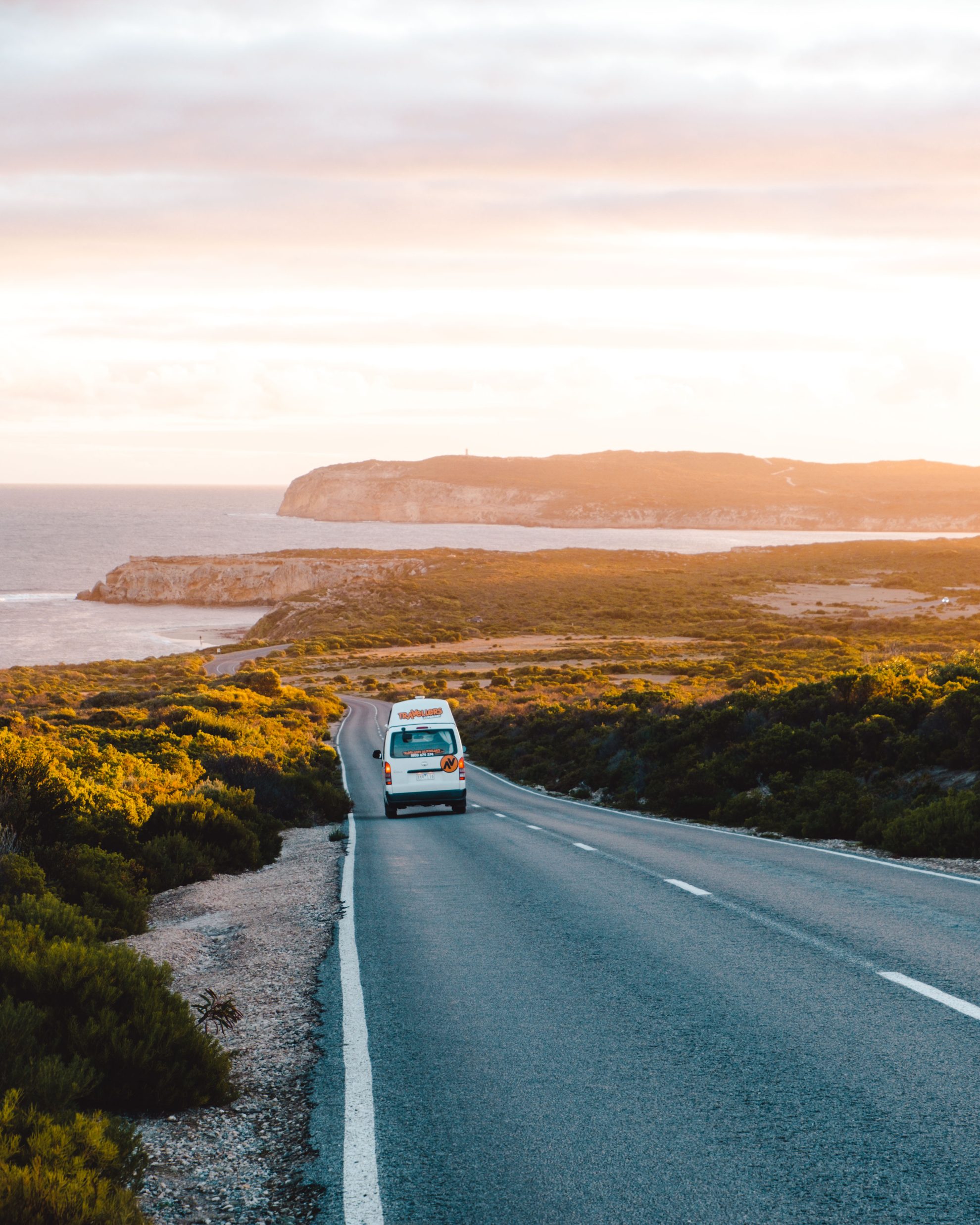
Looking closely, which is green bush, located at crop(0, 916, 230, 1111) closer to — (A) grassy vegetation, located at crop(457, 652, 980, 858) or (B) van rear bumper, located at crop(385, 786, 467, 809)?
(A) grassy vegetation, located at crop(457, 652, 980, 858)

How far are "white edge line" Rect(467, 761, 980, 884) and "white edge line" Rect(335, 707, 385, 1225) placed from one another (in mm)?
7538

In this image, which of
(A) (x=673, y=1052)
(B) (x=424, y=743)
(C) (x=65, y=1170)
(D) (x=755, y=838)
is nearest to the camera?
(C) (x=65, y=1170)

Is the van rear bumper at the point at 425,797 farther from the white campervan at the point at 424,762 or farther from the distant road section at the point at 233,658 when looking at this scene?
the distant road section at the point at 233,658

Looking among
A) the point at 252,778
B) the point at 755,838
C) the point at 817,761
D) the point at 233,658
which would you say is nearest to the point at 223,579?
the point at 233,658

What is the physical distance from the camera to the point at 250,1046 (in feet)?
21.9

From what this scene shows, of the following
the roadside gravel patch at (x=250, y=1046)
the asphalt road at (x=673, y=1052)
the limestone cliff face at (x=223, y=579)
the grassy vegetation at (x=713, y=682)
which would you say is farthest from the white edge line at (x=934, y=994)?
the limestone cliff face at (x=223, y=579)

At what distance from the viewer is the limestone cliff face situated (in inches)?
5773

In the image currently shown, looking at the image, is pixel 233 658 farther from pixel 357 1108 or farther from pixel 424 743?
pixel 357 1108

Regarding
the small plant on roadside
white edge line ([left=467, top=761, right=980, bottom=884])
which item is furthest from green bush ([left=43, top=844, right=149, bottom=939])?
white edge line ([left=467, top=761, right=980, bottom=884])

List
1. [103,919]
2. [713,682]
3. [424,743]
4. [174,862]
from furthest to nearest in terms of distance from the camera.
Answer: [713,682]
[424,743]
[174,862]
[103,919]

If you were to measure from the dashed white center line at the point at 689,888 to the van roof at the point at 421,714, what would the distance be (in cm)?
1140

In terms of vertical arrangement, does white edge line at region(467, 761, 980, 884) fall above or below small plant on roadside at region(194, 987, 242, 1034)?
below

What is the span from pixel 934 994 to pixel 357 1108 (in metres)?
4.02

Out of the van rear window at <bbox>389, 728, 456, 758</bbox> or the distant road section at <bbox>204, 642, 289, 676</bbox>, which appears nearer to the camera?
the van rear window at <bbox>389, 728, 456, 758</bbox>
